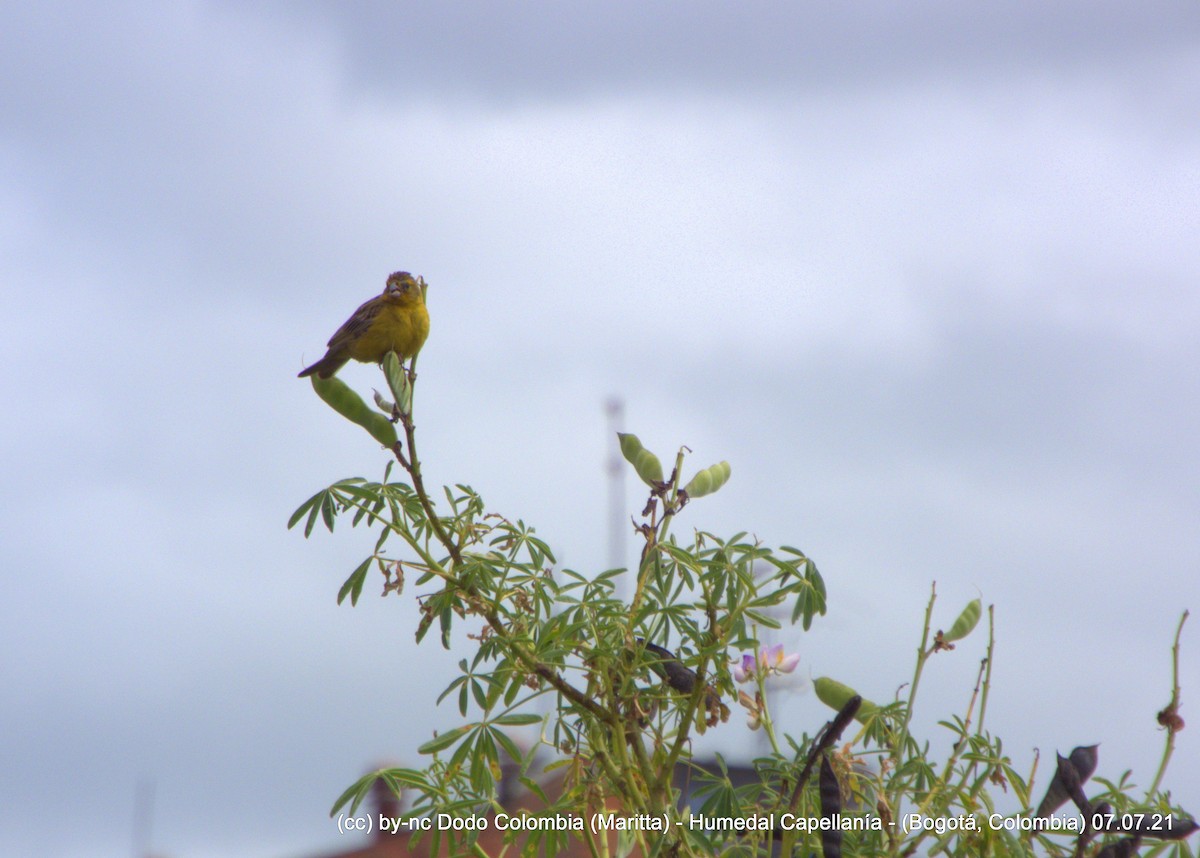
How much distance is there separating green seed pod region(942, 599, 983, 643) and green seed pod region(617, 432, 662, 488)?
0.64 m

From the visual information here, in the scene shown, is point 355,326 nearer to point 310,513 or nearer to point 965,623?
point 310,513

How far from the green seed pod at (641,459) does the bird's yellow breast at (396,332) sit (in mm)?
1011

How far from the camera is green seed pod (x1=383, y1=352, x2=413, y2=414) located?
223 centimetres

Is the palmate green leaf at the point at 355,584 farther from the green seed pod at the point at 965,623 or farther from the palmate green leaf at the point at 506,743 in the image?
the green seed pod at the point at 965,623

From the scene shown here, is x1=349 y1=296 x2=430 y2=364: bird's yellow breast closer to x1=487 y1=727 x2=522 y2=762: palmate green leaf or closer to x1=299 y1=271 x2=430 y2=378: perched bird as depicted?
x1=299 y1=271 x2=430 y2=378: perched bird

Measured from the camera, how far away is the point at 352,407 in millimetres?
2355

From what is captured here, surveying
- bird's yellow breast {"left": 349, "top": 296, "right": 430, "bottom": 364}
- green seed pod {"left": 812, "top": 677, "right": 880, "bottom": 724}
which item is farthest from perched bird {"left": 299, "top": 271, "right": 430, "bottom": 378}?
green seed pod {"left": 812, "top": 677, "right": 880, "bottom": 724}

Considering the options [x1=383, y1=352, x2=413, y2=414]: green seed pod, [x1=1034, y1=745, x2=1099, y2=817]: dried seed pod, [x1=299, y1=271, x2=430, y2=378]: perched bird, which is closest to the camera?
[x1=1034, y1=745, x2=1099, y2=817]: dried seed pod

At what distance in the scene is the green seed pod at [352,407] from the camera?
2.27m

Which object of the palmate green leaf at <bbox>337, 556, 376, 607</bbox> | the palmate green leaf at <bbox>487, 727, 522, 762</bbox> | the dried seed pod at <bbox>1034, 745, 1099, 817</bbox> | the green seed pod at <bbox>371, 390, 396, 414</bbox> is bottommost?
the dried seed pod at <bbox>1034, 745, 1099, 817</bbox>

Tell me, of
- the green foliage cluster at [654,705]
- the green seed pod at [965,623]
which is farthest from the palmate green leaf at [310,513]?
the green seed pod at [965,623]

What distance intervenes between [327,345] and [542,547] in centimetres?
110

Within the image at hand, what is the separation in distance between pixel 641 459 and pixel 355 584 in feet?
2.07

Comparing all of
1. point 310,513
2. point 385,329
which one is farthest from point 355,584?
point 385,329
